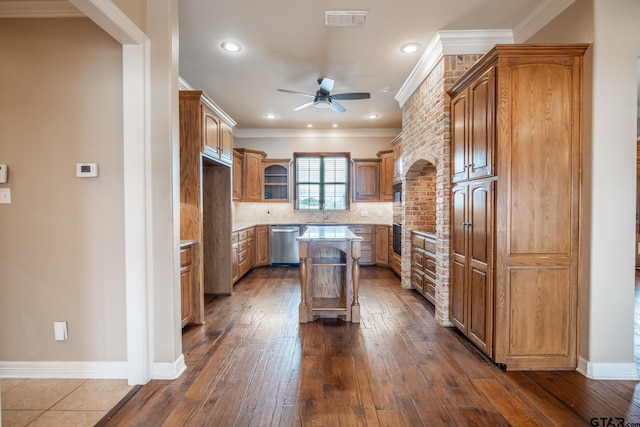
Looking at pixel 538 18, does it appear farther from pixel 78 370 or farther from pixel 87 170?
pixel 78 370

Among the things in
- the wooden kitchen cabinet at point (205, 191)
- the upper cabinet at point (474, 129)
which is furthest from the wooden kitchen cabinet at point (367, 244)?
the upper cabinet at point (474, 129)

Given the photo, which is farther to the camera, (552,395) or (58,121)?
(58,121)

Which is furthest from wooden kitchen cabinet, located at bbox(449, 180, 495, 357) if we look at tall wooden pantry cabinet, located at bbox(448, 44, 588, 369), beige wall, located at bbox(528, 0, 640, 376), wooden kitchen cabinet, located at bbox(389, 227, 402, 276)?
wooden kitchen cabinet, located at bbox(389, 227, 402, 276)

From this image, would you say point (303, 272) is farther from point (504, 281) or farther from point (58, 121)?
point (58, 121)

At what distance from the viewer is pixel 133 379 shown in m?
2.16

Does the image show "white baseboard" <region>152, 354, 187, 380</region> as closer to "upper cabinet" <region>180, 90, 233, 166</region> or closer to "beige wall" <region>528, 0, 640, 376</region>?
"upper cabinet" <region>180, 90, 233, 166</region>

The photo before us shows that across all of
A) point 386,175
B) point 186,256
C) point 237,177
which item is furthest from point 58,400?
point 386,175

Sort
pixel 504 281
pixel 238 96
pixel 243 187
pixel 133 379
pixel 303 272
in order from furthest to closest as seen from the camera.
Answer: pixel 243 187, pixel 238 96, pixel 303 272, pixel 504 281, pixel 133 379

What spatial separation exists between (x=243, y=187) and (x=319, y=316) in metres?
3.76

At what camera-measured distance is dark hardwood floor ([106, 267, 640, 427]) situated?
181cm

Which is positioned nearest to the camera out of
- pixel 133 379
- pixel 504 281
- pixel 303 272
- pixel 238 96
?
pixel 133 379

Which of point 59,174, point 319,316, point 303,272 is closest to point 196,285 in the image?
point 303,272

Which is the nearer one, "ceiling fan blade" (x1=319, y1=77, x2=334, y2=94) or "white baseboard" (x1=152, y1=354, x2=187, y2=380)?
"white baseboard" (x1=152, y1=354, x2=187, y2=380)

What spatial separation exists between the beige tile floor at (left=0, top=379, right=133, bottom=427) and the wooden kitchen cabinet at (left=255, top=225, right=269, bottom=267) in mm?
4065
